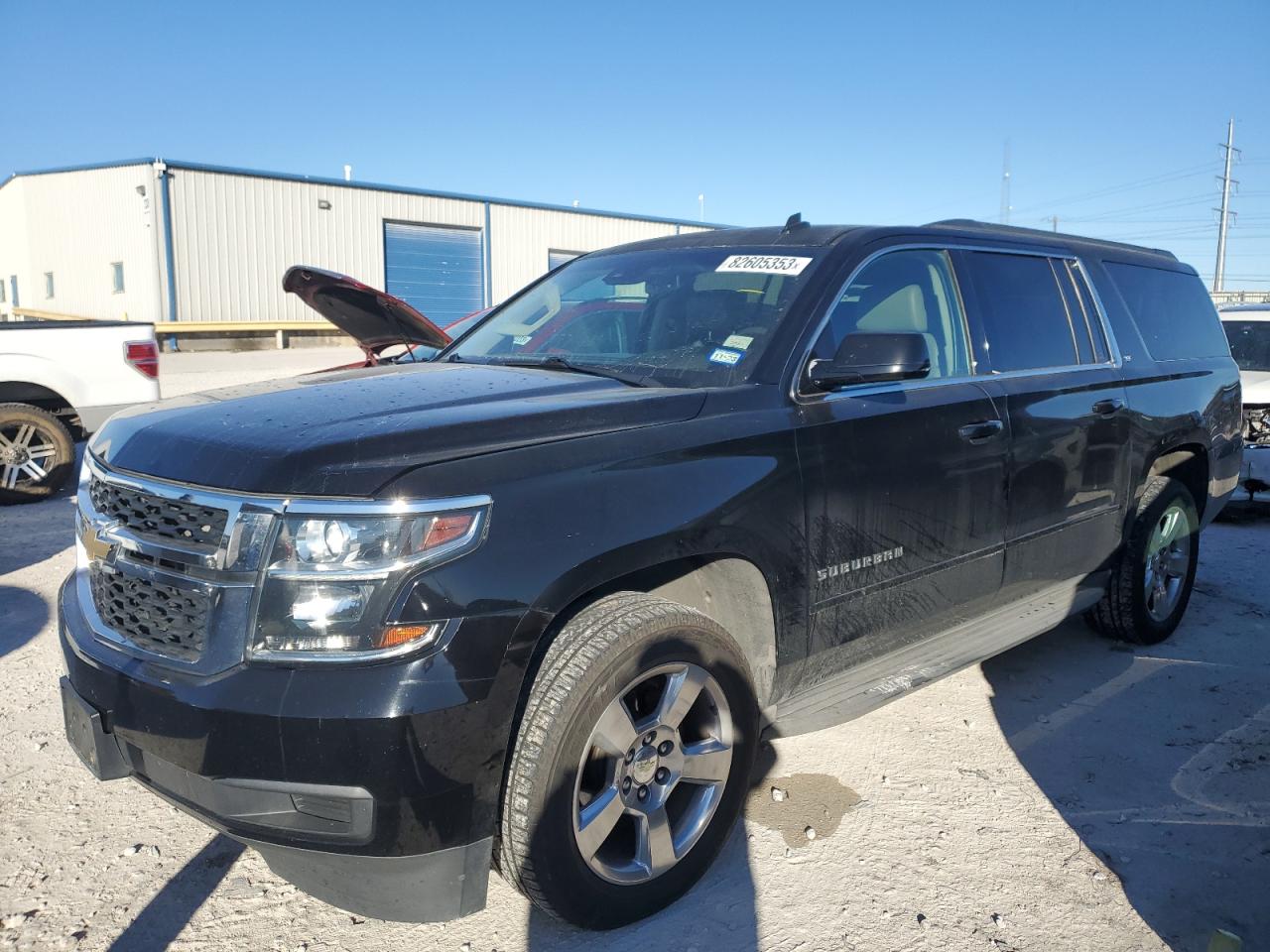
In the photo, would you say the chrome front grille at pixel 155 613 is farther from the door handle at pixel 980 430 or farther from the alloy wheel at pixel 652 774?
the door handle at pixel 980 430

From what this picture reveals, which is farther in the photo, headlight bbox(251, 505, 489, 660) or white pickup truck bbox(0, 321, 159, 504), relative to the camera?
white pickup truck bbox(0, 321, 159, 504)

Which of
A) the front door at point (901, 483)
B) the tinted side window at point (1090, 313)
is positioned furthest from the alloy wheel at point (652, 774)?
the tinted side window at point (1090, 313)

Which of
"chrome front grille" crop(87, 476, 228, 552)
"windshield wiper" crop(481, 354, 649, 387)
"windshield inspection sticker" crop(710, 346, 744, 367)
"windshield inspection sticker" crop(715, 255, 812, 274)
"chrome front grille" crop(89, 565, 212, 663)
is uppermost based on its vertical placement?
"windshield inspection sticker" crop(715, 255, 812, 274)

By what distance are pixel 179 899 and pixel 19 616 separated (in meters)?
3.09

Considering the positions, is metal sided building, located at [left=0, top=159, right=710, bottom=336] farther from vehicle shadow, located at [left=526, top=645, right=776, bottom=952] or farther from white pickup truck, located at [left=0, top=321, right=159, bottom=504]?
vehicle shadow, located at [left=526, top=645, right=776, bottom=952]

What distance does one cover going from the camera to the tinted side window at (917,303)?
3395 mm

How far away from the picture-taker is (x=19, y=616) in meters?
5.02

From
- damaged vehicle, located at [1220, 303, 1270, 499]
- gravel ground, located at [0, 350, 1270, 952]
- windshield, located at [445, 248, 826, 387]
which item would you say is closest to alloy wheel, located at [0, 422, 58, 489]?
gravel ground, located at [0, 350, 1270, 952]

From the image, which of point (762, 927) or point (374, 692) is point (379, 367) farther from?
point (762, 927)

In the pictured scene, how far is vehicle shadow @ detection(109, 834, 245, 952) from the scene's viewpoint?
2.51 m

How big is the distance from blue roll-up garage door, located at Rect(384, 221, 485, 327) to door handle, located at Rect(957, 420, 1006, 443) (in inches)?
982

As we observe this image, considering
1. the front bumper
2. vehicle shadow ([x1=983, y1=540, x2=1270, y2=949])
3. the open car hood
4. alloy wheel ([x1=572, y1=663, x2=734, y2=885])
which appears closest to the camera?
the front bumper

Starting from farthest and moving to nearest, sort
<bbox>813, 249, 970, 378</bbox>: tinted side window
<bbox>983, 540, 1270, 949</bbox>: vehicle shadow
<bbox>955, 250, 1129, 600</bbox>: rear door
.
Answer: <bbox>955, 250, 1129, 600</bbox>: rear door < <bbox>813, 249, 970, 378</bbox>: tinted side window < <bbox>983, 540, 1270, 949</bbox>: vehicle shadow

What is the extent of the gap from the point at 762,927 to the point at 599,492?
4.34 ft
